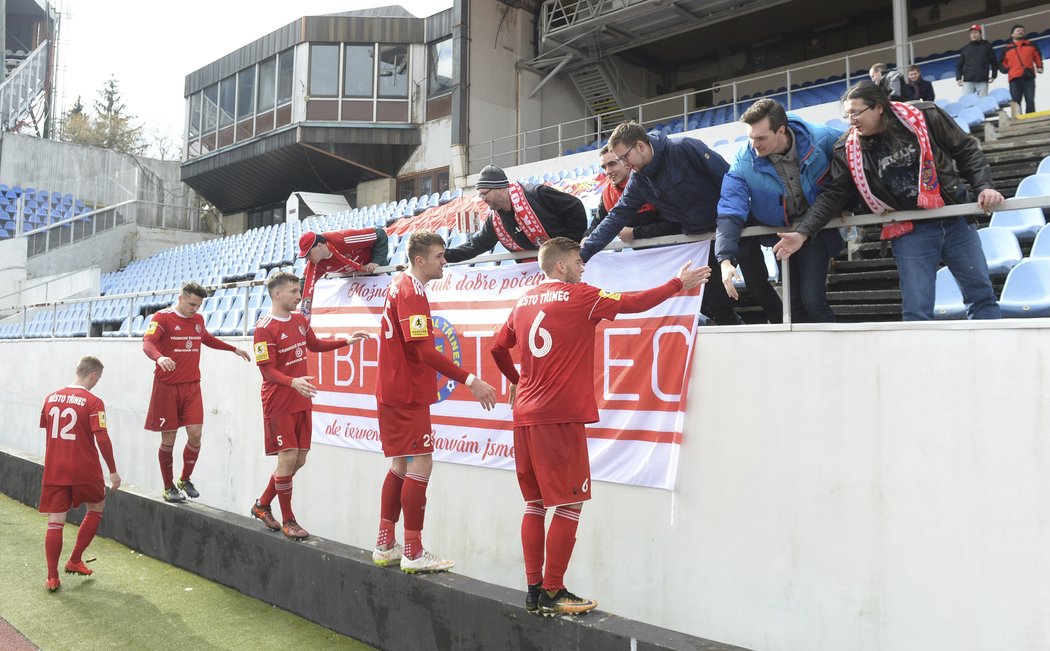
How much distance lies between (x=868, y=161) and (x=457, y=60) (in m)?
18.4

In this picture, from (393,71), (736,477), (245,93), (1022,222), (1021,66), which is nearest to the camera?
(736,477)

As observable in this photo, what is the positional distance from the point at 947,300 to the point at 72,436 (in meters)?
6.14

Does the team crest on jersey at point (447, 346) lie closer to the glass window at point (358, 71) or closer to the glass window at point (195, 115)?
the glass window at point (358, 71)

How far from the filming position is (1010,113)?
964cm

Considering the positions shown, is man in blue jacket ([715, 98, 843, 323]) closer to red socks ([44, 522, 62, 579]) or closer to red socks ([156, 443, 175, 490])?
red socks ([44, 522, 62, 579])

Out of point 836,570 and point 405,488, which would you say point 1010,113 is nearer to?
point 836,570

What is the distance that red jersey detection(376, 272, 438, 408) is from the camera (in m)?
4.16

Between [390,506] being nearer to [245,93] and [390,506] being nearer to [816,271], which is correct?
[816,271]

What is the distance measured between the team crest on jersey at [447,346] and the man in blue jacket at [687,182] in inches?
64.6

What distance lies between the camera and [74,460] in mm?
5793

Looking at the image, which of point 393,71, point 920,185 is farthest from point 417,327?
point 393,71

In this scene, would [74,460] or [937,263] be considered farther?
[74,460]

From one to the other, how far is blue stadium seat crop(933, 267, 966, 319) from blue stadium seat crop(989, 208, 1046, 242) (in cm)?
104

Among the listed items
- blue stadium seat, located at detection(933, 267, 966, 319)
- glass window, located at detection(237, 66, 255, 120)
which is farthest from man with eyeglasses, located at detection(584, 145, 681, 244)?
glass window, located at detection(237, 66, 255, 120)
